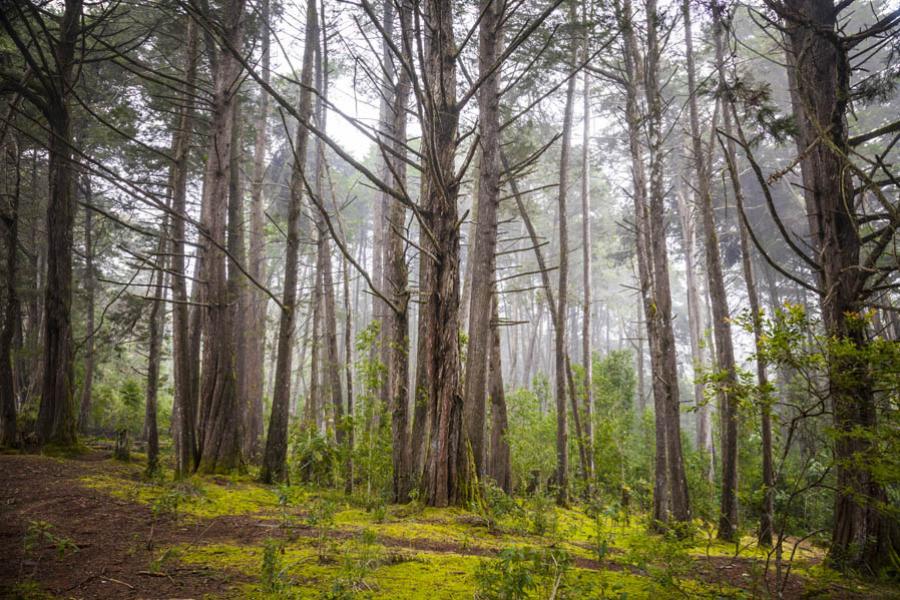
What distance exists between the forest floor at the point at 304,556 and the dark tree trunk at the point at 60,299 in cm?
265

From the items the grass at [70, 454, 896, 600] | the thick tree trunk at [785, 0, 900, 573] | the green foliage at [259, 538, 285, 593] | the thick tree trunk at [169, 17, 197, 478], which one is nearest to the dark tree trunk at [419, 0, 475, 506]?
the grass at [70, 454, 896, 600]

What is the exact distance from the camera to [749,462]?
40.0 ft

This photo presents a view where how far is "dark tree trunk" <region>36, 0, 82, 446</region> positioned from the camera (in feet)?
26.0

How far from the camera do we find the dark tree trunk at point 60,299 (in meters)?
7.91

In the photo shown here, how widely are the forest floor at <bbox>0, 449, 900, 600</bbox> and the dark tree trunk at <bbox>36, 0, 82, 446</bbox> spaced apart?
8.68 feet

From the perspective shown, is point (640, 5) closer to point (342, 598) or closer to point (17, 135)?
point (342, 598)

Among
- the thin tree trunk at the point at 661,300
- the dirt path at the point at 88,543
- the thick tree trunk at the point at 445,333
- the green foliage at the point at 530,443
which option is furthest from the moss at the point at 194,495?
the thin tree trunk at the point at 661,300

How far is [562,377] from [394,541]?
7.68 metres

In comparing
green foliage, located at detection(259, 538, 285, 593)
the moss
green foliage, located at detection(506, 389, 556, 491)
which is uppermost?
green foliage, located at detection(259, 538, 285, 593)

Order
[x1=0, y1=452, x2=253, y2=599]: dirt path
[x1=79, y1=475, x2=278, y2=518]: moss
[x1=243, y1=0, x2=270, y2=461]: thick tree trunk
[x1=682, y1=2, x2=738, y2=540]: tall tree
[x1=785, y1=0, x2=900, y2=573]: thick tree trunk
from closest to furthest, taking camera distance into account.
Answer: [x1=0, y1=452, x2=253, y2=599]: dirt path < [x1=785, y1=0, x2=900, y2=573]: thick tree trunk < [x1=79, y1=475, x2=278, y2=518]: moss < [x1=682, y1=2, x2=738, y2=540]: tall tree < [x1=243, y1=0, x2=270, y2=461]: thick tree trunk

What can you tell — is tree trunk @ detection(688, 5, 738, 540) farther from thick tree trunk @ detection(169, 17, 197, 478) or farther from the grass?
thick tree trunk @ detection(169, 17, 197, 478)

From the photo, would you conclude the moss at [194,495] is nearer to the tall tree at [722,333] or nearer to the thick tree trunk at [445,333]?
the thick tree trunk at [445,333]

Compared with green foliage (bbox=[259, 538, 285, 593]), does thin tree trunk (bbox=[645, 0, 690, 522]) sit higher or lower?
higher

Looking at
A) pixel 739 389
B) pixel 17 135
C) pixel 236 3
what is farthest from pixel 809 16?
pixel 17 135
